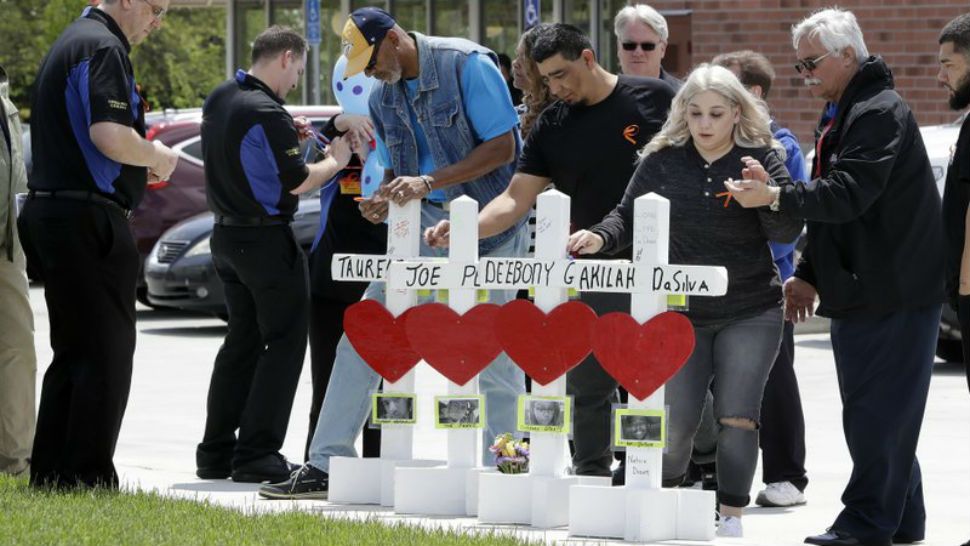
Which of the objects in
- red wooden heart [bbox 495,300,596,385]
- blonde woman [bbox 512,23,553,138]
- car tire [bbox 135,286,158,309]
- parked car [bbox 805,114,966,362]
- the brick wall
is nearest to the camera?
red wooden heart [bbox 495,300,596,385]

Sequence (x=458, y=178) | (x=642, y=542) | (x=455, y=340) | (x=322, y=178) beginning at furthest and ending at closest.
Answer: (x=322, y=178)
(x=458, y=178)
(x=455, y=340)
(x=642, y=542)

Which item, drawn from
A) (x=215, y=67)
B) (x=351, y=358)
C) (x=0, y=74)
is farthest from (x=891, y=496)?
(x=215, y=67)

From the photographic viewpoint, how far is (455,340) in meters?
7.27

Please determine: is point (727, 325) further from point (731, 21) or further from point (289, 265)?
point (731, 21)

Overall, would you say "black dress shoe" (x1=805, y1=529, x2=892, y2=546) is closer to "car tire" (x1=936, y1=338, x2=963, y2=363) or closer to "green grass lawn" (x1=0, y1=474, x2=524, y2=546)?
"green grass lawn" (x1=0, y1=474, x2=524, y2=546)

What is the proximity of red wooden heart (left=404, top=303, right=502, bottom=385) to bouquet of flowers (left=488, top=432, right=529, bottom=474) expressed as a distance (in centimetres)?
28

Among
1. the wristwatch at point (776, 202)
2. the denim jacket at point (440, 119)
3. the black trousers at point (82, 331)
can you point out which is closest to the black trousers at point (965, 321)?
the wristwatch at point (776, 202)

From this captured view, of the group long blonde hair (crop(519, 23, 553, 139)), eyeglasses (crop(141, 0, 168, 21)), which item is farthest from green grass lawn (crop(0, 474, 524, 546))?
long blonde hair (crop(519, 23, 553, 139))

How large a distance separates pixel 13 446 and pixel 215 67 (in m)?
29.3

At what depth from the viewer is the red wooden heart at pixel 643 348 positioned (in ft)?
21.8

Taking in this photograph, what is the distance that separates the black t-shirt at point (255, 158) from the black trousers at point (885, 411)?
2.83 meters

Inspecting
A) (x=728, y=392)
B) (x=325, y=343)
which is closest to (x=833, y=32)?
(x=728, y=392)

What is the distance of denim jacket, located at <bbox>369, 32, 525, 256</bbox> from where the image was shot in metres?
7.88

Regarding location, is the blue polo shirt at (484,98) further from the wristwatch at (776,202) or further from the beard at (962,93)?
the beard at (962,93)
